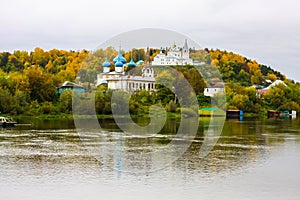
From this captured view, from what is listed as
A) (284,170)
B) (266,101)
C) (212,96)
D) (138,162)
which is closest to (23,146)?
Result: (138,162)

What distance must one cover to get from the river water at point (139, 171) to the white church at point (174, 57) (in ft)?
116

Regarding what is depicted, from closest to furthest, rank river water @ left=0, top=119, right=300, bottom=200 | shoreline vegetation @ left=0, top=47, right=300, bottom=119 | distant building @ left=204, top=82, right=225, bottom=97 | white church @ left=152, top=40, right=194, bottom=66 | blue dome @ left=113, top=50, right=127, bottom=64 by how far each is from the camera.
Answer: river water @ left=0, top=119, right=300, bottom=200, shoreline vegetation @ left=0, top=47, right=300, bottom=119, distant building @ left=204, top=82, right=225, bottom=97, blue dome @ left=113, top=50, right=127, bottom=64, white church @ left=152, top=40, right=194, bottom=66

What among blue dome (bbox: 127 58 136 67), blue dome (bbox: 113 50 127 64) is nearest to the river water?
blue dome (bbox: 113 50 127 64)

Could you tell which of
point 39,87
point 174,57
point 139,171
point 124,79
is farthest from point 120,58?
point 139,171

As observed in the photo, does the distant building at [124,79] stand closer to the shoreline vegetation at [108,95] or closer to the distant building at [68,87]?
the shoreline vegetation at [108,95]

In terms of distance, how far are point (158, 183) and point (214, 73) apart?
1724 inches

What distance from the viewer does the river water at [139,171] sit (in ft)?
34.6

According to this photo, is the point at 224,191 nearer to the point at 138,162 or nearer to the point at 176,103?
the point at 138,162

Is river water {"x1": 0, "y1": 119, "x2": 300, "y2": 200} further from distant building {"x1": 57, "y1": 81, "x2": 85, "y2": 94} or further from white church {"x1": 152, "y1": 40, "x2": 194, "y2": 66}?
white church {"x1": 152, "y1": 40, "x2": 194, "y2": 66}

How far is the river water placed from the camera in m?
10.6

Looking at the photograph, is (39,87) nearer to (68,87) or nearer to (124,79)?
(68,87)

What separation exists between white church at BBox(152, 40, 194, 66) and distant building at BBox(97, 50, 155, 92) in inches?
161

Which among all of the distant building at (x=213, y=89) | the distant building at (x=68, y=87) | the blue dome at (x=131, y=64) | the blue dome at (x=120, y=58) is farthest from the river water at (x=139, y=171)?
the blue dome at (x=131, y=64)

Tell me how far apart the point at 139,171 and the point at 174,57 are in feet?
144
